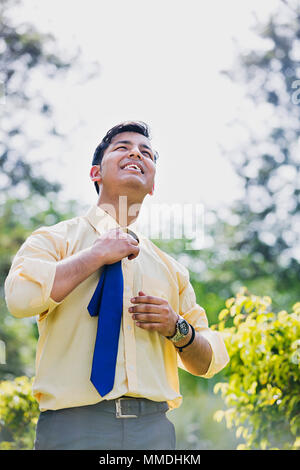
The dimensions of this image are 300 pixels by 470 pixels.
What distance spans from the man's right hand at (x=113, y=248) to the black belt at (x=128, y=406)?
1.54 ft

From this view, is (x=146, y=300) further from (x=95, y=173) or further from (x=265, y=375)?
(x=265, y=375)

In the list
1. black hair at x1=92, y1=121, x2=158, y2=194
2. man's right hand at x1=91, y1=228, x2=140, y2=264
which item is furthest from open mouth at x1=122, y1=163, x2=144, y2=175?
man's right hand at x1=91, y1=228, x2=140, y2=264

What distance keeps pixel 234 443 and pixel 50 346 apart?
11281 mm

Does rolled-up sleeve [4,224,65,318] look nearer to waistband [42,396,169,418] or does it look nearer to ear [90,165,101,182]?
waistband [42,396,169,418]

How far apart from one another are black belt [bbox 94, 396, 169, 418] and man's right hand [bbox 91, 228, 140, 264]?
0.47 metres

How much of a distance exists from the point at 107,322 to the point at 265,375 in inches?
67.9

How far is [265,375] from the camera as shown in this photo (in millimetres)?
3170

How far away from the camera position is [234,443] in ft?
39.1

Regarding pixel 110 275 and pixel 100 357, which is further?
pixel 110 275

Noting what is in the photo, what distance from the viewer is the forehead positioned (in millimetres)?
2264
